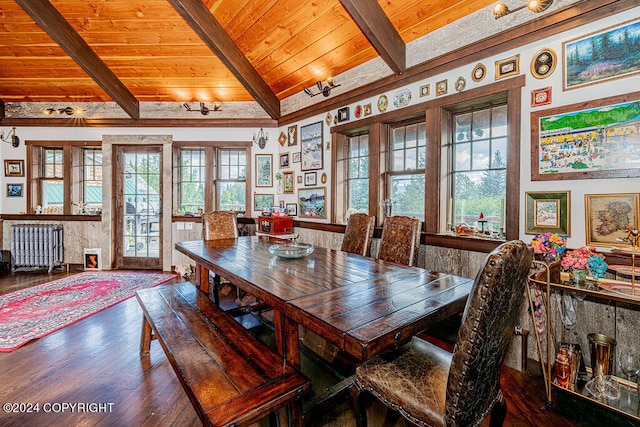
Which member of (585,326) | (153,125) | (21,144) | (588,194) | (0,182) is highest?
(153,125)

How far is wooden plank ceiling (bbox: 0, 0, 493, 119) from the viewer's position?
9.80ft

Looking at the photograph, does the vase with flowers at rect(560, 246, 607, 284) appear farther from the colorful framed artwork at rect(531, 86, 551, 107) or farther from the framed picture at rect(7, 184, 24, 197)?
the framed picture at rect(7, 184, 24, 197)

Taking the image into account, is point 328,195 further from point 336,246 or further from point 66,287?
point 66,287

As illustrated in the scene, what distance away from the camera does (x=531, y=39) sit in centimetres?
226

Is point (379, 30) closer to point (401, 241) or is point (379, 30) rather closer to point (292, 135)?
point (401, 241)

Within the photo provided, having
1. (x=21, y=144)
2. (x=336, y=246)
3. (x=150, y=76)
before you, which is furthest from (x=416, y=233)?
(x=21, y=144)

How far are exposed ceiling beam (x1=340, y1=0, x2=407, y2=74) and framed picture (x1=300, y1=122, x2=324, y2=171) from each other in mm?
1484

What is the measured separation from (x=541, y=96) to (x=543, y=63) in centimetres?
25

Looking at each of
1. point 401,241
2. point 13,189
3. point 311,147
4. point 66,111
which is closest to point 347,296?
point 401,241

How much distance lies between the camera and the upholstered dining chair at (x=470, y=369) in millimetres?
936

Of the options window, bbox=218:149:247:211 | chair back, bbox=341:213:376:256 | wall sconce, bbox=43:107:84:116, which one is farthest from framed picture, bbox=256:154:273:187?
wall sconce, bbox=43:107:84:116

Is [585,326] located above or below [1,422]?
above

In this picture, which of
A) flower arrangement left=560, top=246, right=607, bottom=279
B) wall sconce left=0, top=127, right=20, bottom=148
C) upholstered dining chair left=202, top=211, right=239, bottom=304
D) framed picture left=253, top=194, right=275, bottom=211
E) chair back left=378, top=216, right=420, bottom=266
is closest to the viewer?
flower arrangement left=560, top=246, right=607, bottom=279

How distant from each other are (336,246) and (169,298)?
226 centimetres
